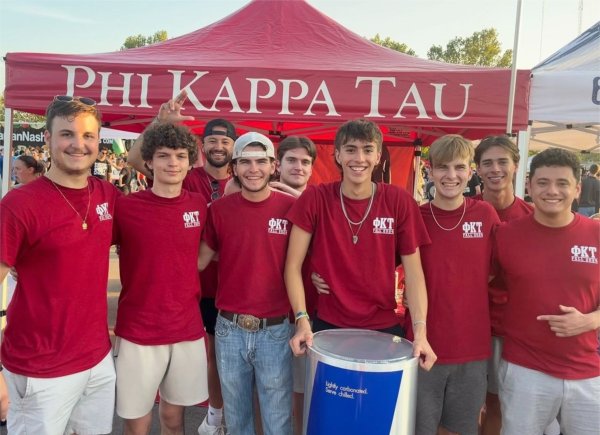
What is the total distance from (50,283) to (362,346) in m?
1.39

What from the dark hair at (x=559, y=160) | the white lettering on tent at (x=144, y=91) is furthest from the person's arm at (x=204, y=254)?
the white lettering on tent at (x=144, y=91)

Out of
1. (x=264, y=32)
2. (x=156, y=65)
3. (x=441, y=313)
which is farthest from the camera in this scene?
(x=264, y=32)

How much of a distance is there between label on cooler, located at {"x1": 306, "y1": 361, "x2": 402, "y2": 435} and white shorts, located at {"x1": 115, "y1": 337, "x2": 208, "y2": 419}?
88cm

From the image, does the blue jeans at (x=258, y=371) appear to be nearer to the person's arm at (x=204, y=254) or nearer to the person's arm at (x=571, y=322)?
the person's arm at (x=204, y=254)

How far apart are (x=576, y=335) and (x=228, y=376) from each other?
169cm

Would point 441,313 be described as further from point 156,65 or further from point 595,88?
point 156,65

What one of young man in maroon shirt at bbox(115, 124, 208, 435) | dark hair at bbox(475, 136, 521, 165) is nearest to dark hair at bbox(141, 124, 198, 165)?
young man in maroon shirt at bbox(115, 124, 208, 435)

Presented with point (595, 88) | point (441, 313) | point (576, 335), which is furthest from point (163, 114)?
point (595, 88)

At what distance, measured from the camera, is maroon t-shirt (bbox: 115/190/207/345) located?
2.25 meters

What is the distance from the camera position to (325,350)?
1.88 m

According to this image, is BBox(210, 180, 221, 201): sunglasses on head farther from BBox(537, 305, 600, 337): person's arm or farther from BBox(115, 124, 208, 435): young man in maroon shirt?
BBox(537, 305, 600, 337): person's arm

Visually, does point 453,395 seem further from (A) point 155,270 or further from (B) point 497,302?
(A) point 155,270

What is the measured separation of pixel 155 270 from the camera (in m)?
2.25

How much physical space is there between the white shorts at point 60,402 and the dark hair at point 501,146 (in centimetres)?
237
